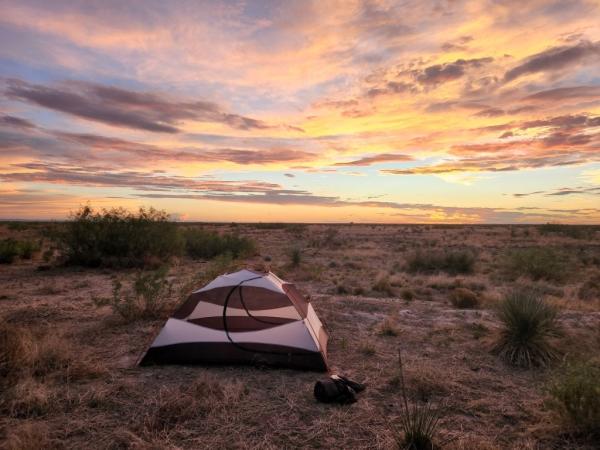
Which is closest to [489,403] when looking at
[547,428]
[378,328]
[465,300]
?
[547,428]

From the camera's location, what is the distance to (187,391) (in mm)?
5820

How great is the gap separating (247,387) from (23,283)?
38.3 ft

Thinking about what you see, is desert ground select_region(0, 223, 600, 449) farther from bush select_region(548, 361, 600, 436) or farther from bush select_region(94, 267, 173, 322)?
bush select_region(94, 267, 173, 322)

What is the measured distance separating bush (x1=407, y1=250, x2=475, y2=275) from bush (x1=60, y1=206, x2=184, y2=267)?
38.1 feet

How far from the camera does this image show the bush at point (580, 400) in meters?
4.68

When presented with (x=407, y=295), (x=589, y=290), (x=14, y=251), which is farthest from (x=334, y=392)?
(x=14, y=251)

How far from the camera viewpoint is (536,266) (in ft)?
55.6

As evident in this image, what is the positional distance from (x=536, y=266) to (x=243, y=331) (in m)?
14.2

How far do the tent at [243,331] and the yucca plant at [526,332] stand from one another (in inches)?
132

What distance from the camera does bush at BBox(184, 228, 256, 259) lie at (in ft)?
76.6

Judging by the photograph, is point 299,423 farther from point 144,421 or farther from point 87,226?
point 87,226

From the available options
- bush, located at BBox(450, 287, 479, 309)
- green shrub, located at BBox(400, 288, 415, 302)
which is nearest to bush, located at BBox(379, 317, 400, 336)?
bush, located at BBox(450, 287, 479, 309)

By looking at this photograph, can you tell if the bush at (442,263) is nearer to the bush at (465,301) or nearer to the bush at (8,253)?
the bush at (465,301)

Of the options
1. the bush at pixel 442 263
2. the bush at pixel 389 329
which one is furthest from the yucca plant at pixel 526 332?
the bush at pixel 442 263
